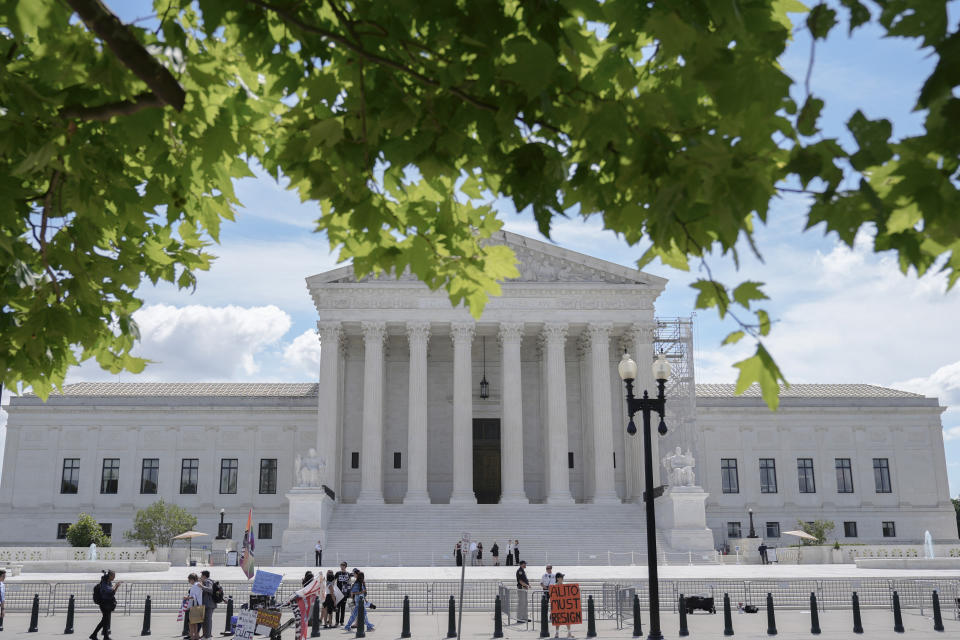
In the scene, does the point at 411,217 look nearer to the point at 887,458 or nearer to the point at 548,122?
the point at 548,122

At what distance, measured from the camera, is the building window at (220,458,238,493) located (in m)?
61.0

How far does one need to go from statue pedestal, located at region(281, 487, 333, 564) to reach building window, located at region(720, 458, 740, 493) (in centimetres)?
3103

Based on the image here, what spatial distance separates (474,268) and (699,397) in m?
59.9

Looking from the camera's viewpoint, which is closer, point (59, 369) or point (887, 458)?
point (59, 369)

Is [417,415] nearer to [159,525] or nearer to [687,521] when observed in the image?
[159,525]

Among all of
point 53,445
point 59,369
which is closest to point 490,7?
point 59,369

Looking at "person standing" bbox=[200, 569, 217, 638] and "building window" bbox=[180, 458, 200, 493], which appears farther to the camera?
"building window" bbox=[180, 458, 200, 493]

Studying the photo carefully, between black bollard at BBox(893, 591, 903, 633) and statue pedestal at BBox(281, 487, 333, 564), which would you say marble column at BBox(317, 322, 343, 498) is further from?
black bollard at BBox(893, 591, 903, 633)

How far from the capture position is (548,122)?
5.56m

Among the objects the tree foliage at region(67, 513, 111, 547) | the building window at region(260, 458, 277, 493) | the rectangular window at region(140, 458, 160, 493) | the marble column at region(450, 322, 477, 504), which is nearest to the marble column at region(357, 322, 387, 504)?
the marble column at region(450, 322, 477, 504)

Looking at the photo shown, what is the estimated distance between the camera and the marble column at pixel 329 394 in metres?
51.4

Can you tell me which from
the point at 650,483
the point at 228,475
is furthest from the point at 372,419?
the point at 650,483

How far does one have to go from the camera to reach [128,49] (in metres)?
5.57

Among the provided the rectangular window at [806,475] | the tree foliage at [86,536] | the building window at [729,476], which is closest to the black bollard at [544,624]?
the tree foliage at [86,536]
